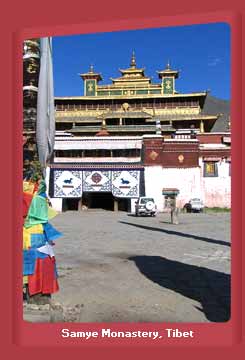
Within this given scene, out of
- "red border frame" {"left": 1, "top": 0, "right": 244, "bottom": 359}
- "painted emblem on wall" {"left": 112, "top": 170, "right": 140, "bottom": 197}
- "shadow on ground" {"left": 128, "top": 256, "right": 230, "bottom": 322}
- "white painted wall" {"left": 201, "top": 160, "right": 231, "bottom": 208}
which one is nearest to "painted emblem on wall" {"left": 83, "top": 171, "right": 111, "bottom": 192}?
"painted emblem on wall" {"left": 112, "top": 170, "right": 140, "bottom": 197}

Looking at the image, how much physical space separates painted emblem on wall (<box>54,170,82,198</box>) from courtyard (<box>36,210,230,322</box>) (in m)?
14.9

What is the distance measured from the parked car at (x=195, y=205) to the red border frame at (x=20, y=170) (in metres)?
20.4

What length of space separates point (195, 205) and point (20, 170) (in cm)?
2054

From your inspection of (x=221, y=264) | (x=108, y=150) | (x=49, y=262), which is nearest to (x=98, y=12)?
(x=49, y=262)

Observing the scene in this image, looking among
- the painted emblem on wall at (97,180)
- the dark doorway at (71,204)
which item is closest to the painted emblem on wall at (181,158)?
the painted emblem on wall at (97,180)

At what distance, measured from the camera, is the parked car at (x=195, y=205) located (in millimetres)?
23422

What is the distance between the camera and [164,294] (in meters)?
4.34

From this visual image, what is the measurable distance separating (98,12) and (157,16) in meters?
0.44

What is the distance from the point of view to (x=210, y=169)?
24578mm

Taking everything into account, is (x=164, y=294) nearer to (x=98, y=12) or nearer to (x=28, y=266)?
(x=28, y=266)

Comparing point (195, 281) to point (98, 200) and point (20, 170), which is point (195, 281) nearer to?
point (20, 170)

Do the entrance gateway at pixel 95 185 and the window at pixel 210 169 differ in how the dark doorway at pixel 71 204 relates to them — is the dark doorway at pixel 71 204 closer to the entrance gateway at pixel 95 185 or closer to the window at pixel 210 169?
the entrance gateway at pixel 95 185

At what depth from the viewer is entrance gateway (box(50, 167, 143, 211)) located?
24.3 metres

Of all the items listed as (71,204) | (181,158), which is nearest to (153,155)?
(181,158)
